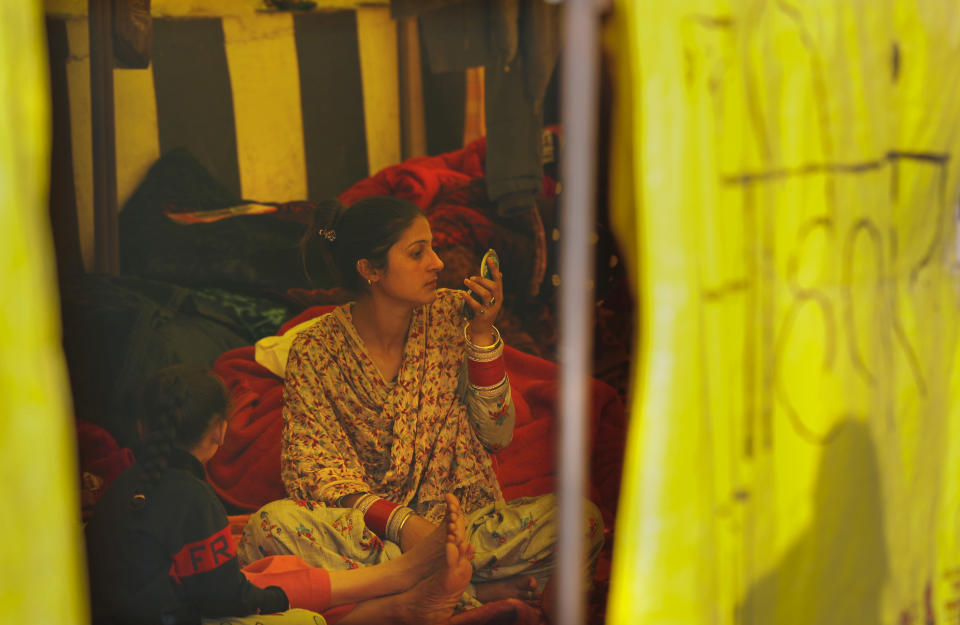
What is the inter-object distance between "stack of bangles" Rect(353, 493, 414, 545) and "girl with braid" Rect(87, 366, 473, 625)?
0.12m

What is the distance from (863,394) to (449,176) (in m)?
0.99

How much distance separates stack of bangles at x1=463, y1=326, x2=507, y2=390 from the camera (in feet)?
5.17

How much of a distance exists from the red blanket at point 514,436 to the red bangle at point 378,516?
0.20 metres

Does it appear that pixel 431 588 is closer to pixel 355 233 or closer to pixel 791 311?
pixel 355 233

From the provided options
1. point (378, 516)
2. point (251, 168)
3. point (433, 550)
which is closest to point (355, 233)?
point (251, 168)

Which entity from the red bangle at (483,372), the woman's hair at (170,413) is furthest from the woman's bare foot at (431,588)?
the woman's hair at (170,413)

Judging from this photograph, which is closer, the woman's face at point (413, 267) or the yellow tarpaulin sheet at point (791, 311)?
the yellow tarpaulin sheet at point (791, 311)

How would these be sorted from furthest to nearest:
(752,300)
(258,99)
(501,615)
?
(501,615)
(258,99)
(752,300)

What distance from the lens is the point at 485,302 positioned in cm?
156

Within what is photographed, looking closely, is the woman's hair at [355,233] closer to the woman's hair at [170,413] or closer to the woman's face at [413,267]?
the woman's face at [413,267]

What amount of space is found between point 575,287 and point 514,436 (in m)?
0.40

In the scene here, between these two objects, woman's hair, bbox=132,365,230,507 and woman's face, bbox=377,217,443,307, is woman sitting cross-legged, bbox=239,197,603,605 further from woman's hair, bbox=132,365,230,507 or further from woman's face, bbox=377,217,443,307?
woman's hair, bbox=132,365,230,507

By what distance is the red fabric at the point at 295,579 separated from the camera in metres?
1.51

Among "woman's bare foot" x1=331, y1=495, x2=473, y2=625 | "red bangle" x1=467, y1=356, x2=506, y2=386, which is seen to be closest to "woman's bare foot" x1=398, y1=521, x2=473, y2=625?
"woman's bare foot" x1=331, y1=495, x2=473, y2=625
